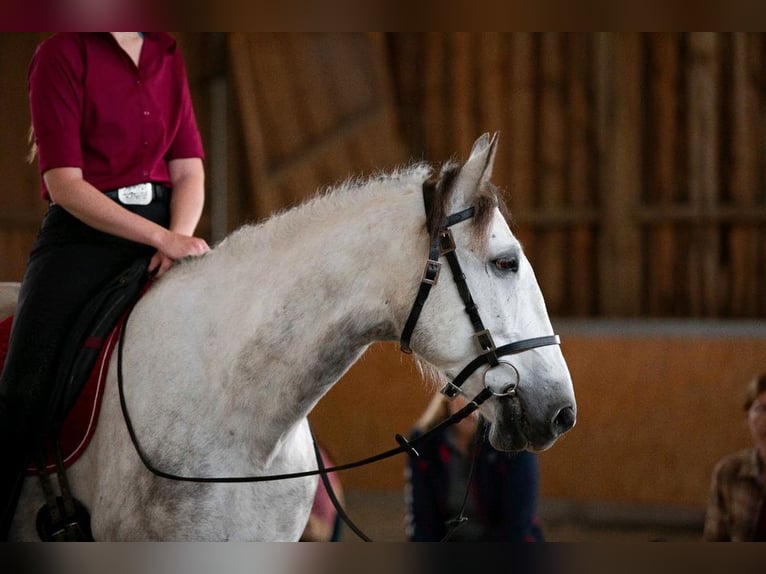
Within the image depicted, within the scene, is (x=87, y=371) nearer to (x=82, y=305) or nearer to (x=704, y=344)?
(x=82, y=305)

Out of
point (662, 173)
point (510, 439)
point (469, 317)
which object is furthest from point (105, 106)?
point (662, 173)

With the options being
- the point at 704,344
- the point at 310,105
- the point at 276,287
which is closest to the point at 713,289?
the point at 704,344

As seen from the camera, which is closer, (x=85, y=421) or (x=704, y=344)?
(x=85, y=421)

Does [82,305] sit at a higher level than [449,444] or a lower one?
higher

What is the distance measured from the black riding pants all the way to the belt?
0.37ft

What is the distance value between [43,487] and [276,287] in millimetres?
780

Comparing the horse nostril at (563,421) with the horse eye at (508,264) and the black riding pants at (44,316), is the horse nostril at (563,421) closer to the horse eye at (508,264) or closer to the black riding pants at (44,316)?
the horse eye at (508,264)

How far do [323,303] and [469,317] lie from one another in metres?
0.36

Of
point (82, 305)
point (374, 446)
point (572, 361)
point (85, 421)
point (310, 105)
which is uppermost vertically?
point (310, 105)

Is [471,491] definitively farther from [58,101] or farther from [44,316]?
[58,101]

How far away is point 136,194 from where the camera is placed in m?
2.76

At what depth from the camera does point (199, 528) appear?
2398mm

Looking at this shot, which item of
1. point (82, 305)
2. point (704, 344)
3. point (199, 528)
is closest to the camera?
point (199, 528)

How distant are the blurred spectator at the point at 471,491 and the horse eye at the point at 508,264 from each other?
140 centimetres
